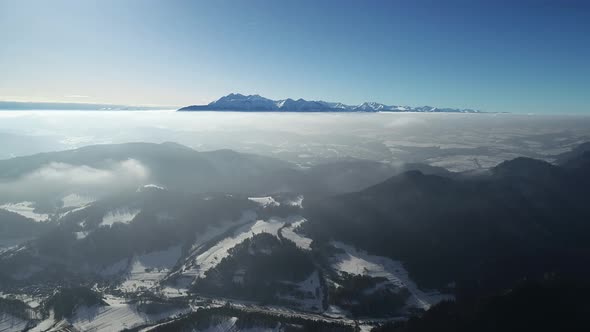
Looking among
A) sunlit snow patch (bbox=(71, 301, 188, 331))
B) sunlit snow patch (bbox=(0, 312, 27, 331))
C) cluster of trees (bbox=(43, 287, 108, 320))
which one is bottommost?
sunlit snow patch (bbox=(0, 312, 27, 331))

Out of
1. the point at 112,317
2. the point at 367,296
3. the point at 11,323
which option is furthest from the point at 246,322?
the point at 11,323

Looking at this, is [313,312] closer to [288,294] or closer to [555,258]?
[288,294]

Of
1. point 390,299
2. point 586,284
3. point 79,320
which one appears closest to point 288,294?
point 390,299

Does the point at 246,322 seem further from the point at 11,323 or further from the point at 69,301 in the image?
the point at 11,323

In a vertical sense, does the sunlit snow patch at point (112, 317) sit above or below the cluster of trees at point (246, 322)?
below

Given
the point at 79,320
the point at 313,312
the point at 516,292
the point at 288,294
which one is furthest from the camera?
Answer: the point at 288,294

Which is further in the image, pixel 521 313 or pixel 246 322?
pixel 246 322

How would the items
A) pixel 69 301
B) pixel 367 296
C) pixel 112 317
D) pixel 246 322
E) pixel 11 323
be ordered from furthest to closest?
pixel 367 296, pixel 69 301, pixel 112 317, pixel 11 323, pixel 246 322

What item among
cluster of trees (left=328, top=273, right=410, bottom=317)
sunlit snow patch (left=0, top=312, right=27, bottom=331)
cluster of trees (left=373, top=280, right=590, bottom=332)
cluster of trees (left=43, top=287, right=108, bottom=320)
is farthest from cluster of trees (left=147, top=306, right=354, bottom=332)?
sunlit snow patch (left=0, top=312, right=27, bottom=331)

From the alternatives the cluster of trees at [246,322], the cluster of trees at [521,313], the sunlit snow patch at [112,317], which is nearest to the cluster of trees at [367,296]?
the cluster of trees at [246,322]

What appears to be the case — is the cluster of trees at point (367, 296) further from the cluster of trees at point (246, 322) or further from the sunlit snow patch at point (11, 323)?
the sunlit snow patch at point (11, 323)

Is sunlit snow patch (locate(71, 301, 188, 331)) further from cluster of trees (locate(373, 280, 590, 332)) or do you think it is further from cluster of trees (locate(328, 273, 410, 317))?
cluster of trees (locate(373, 280, 590, 332))
